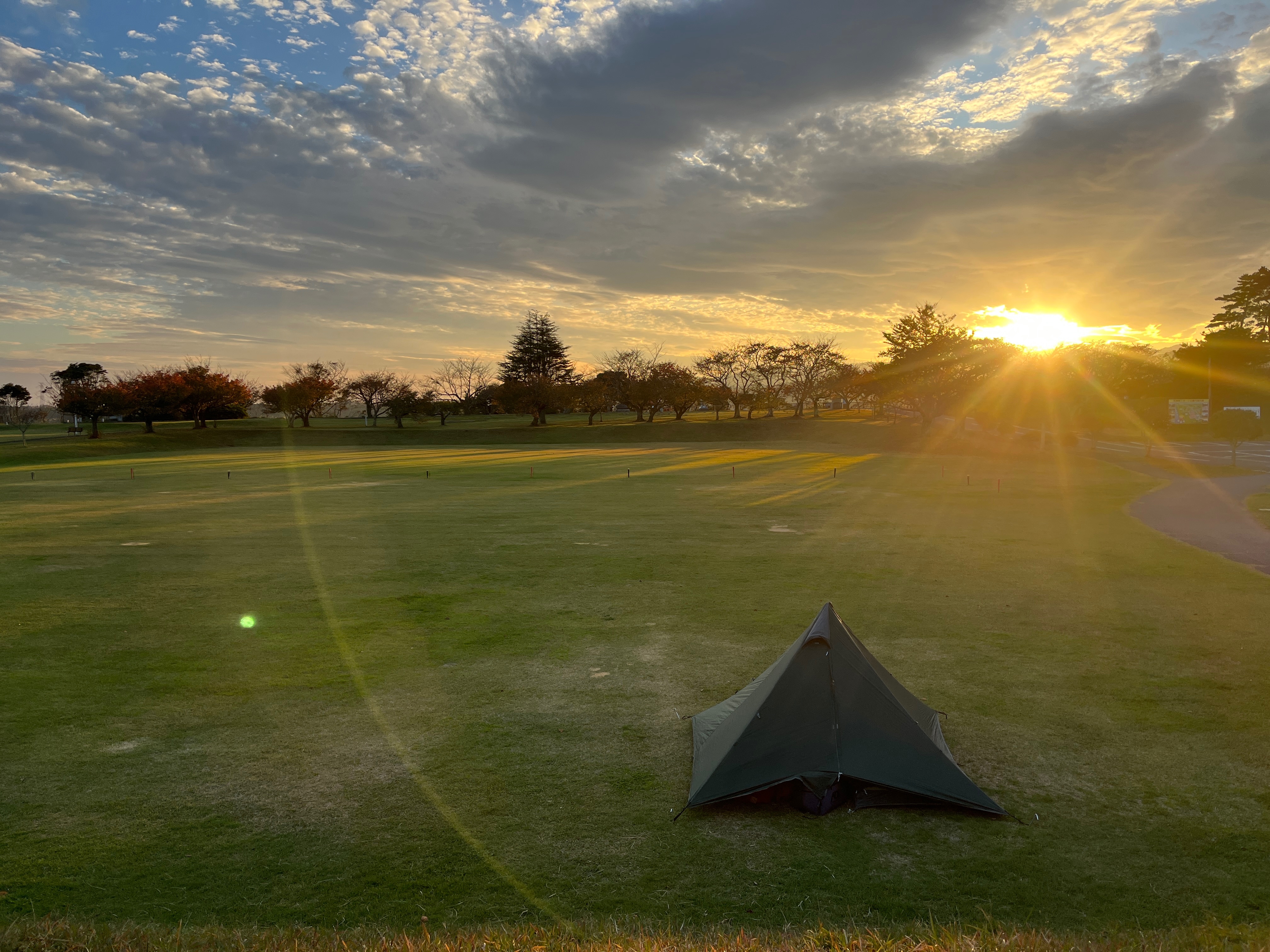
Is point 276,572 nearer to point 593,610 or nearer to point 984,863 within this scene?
point 593,610

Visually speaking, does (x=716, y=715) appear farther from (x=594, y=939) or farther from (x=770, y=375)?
(x=770, y=375)

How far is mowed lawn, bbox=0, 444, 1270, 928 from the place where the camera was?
6.33 metres

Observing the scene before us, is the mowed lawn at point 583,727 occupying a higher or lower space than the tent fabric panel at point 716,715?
lower

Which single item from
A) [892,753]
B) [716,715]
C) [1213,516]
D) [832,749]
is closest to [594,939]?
[832,749]

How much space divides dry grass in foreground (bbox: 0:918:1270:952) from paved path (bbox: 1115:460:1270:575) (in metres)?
16.5

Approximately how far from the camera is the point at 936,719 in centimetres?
856

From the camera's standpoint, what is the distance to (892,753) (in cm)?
746

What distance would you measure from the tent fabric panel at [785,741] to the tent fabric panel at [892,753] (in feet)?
0.43

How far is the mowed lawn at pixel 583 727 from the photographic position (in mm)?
6328

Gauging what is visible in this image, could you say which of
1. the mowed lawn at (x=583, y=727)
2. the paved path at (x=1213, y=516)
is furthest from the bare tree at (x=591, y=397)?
the mowed lawn at (x=583, y=727)

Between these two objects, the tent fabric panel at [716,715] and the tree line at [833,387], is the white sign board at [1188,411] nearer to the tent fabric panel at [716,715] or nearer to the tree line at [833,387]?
the tree line at [833,387]

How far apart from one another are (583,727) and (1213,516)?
26.7 m

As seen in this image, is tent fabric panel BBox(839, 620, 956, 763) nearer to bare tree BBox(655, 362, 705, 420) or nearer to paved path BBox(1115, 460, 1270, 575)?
paved path BBox(1115, 460, 1270, 575)

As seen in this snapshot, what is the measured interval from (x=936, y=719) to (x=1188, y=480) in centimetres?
3982
